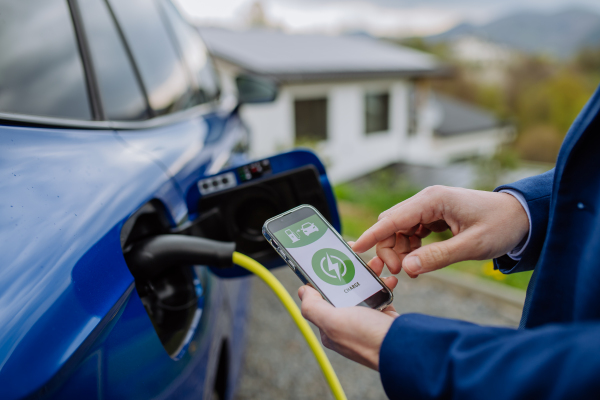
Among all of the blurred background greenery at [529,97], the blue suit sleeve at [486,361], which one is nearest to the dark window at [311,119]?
the blurred background greenery at [529,97]

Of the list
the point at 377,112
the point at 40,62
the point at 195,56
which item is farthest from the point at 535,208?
the point at 377,112

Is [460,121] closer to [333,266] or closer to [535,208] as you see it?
[535,208]

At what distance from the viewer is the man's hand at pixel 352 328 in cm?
86

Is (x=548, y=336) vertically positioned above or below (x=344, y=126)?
above

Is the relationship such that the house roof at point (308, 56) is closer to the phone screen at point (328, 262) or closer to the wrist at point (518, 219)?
the phone screen at point (328, 262)

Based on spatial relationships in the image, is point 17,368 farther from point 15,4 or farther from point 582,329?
point 15,4

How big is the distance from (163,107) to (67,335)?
1.40 m

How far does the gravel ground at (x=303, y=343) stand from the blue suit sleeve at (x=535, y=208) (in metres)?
1.81

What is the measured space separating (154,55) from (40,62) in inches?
38.3

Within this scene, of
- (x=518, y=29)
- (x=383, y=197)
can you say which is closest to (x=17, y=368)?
(x=383, y=197)

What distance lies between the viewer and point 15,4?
3.66 feet

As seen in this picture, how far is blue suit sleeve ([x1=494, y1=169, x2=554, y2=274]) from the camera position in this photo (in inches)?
44.4

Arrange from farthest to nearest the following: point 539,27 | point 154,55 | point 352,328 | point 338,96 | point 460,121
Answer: point 539,27
point 460,121
point 338,96
point 154,55
point 352,328

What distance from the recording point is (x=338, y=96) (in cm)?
1359
